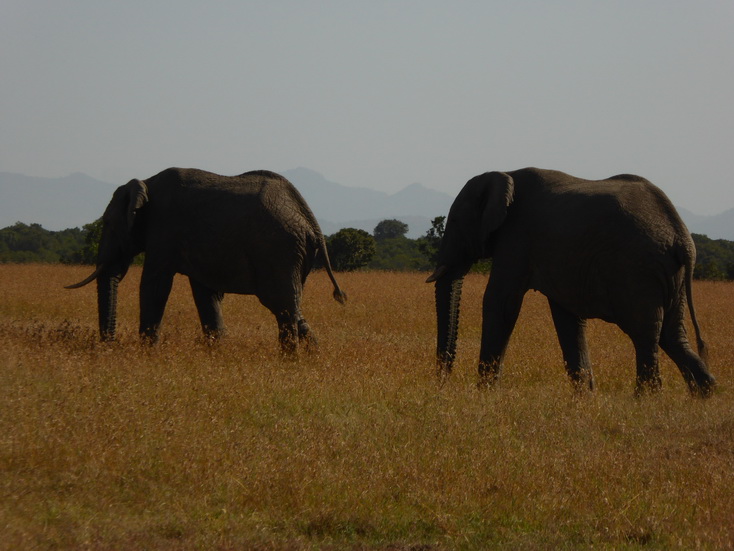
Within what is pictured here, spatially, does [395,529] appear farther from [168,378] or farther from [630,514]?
[168,378]

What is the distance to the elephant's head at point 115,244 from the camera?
42.1 ft

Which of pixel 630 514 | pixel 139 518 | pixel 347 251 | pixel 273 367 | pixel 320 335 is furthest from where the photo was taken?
pixel 347 251

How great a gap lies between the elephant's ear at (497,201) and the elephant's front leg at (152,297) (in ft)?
14.9

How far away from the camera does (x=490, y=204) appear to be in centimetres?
1088

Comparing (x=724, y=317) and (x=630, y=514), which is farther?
(x=724, y=317)

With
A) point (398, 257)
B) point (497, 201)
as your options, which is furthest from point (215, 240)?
point (398, 257)

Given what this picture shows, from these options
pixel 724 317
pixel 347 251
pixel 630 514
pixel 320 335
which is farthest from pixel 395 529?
pixel 347 251

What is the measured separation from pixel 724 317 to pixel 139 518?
1767 cm

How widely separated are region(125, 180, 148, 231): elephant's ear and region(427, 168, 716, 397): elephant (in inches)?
167

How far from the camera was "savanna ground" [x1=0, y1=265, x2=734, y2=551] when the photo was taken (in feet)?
19.7

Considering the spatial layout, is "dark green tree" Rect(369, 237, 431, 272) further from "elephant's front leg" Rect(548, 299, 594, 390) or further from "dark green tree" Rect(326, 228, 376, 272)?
"elephant's front leg" Rect(548, 299, 594, 390)

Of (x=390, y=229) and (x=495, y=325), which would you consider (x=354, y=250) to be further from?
(x=390, y=229)

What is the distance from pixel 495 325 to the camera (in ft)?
35.7

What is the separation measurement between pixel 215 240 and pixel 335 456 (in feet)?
18.3
